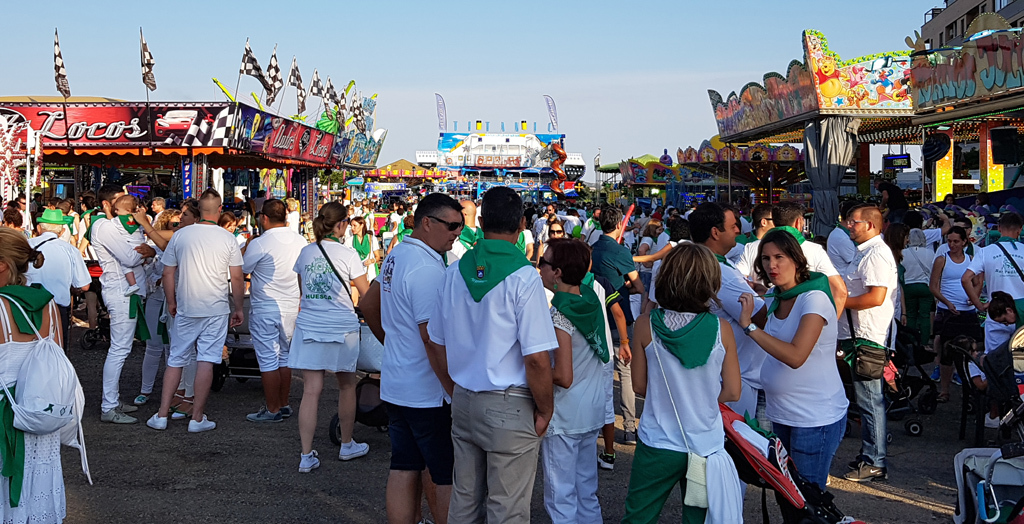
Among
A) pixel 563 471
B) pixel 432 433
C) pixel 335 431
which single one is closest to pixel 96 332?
pixel 335 431

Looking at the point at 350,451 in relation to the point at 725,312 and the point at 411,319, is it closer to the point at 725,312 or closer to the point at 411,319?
the point at 411,319

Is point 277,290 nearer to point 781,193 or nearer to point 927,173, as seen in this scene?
point 927,173

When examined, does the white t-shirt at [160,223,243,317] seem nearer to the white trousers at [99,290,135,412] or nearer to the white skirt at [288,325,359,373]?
the white trousers at [99,290,135,412]

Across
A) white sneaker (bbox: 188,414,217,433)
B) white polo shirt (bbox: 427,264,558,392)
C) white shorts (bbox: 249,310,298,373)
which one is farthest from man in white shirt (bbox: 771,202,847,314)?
white sneaker (bbox: 188,414,217,433)

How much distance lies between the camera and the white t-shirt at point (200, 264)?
6570 mm

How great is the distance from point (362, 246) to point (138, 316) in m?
4.37

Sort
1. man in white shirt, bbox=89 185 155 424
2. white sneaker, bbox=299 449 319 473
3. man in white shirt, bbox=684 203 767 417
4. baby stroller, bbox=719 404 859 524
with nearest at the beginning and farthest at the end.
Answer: baby stroller, bbox=719 404 859 524, man in white shirt, bbox=684 203 767 417, white sneaker, bbox=299 449 319 473, man in white shirt, bbox=89 185 155 424

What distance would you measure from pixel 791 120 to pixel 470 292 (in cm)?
1568

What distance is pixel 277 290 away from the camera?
21.8ft

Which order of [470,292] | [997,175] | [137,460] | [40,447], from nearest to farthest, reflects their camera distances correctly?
[470,292] → [40,447] → [137,460] → [997,175]

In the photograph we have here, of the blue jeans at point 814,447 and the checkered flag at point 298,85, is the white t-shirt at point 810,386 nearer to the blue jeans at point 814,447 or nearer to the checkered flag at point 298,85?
the blue jeans at point 814,447

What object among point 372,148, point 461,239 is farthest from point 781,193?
point 461,239

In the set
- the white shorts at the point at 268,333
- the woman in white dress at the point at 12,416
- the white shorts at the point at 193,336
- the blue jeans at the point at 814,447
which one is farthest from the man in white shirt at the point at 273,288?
the blue jeans at the point at 814,447

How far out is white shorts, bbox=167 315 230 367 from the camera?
665cm
